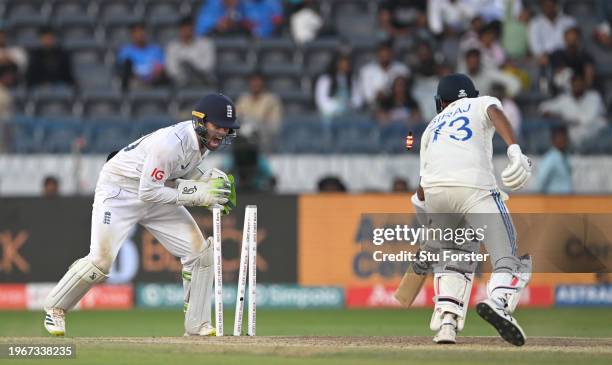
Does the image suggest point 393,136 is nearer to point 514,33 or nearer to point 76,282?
point 514,33

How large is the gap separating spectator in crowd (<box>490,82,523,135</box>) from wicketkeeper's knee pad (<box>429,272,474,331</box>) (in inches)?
284

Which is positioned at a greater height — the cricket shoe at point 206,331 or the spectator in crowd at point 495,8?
the spectator in crowd at point 495,8

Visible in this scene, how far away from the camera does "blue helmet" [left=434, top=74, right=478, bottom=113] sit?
946 centimetres

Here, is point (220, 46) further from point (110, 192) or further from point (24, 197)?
point (110, 192)

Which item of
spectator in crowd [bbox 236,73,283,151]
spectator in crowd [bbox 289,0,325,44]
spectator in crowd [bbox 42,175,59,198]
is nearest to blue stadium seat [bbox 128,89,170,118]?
spectator in crowd [bbox 236,73,283,151]

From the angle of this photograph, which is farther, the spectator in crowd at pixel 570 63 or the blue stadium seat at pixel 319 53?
the blue stadium seat at pixel 319 53

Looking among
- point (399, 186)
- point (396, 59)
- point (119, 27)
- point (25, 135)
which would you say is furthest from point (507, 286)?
point (119, 27)

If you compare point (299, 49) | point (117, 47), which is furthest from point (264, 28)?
point (117, 47)

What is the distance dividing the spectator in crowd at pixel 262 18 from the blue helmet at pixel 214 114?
850 cm

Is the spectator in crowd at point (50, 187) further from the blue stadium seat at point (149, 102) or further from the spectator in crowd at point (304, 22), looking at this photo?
the spectator in crowd at point (304, 22)

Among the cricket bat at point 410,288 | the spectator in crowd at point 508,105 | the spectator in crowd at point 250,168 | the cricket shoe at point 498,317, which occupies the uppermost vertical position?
the spectator in crowd at point 508,105

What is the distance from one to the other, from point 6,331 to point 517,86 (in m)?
8.02

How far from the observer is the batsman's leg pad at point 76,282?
33.1 feet

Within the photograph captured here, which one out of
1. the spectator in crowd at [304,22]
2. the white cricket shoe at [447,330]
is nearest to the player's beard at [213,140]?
the white cricket shoe at [447,330]
